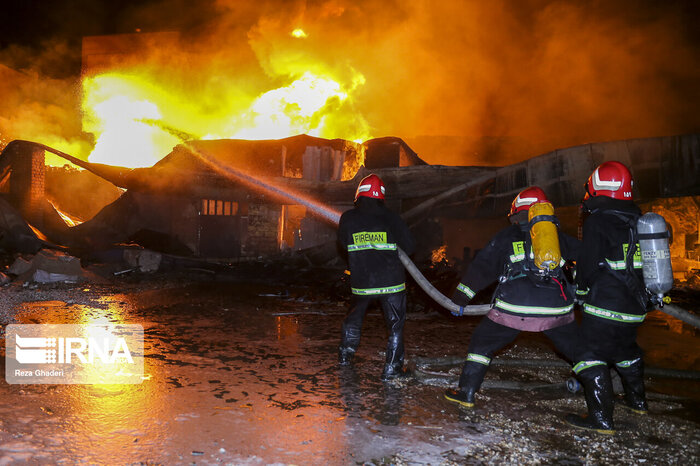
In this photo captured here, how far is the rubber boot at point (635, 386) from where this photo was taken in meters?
3.65

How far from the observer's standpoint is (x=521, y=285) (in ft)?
11.7

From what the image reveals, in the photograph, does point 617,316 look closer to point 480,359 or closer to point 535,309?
point 535,309

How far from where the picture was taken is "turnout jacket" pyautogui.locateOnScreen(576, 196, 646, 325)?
11.3 feet

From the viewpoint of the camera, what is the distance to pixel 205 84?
2480 centimetres

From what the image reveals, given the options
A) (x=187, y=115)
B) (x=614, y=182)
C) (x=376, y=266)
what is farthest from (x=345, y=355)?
(x=187, y=115)

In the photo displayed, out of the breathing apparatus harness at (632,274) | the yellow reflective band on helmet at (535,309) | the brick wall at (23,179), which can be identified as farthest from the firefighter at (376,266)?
the brick wall at (23,179)

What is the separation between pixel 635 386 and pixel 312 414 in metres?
2.55

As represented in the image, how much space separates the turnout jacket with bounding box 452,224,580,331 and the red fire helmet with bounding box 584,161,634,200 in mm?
463

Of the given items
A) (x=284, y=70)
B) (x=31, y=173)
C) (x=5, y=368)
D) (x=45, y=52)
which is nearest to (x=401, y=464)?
(x=5, y=368)

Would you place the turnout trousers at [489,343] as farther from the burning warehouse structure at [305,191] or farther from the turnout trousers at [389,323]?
the burning warehouse structure at [305,191]

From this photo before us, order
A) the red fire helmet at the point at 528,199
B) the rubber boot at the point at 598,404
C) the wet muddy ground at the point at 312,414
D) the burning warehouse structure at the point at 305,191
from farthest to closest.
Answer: the burning warehouse structure at the point at 305,191
the red fire helmet at the point at 528,199
the rubber boot at the point at 598,404
the wet muddy ground at the point at 312,414

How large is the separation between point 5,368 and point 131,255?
29.4ft

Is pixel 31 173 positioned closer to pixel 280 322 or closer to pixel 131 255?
pixel 131 255

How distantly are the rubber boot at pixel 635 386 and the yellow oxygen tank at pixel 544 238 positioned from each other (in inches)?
42.7
